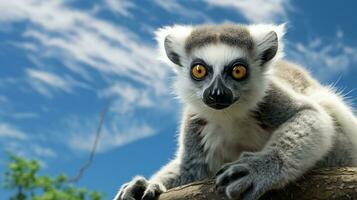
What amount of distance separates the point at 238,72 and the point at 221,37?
414 millimetres

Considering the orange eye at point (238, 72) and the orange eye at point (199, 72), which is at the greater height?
the orange eye at point (199, 72)

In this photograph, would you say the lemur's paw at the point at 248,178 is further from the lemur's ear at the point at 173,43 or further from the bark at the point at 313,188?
the lemur's ear at the point at 173,43

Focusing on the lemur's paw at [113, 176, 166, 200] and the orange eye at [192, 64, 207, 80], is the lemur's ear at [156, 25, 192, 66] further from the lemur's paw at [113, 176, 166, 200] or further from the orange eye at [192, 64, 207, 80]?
the lemur's paw at [113, 176, 166, 200]

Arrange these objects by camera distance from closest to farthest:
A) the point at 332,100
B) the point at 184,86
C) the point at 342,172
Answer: the point at 342,172
the point at 184,86
the point at 332,100

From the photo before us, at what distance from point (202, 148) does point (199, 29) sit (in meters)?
1.18

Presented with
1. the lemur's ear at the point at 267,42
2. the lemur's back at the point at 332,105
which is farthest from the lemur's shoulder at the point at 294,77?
the lemur's ear at the point at 267,42

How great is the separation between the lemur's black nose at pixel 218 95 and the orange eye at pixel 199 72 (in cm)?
28

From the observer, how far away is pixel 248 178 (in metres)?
4.32

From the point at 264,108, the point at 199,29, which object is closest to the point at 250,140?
the point at 264,108

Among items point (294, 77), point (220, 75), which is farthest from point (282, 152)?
point (294, 77)

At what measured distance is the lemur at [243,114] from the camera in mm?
4707

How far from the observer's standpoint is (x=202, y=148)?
5445mm

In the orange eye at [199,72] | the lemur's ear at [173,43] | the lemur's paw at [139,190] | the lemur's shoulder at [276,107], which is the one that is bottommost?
the lemur's paw at [139,190]

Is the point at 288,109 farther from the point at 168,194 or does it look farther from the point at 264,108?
the point at 168,194
